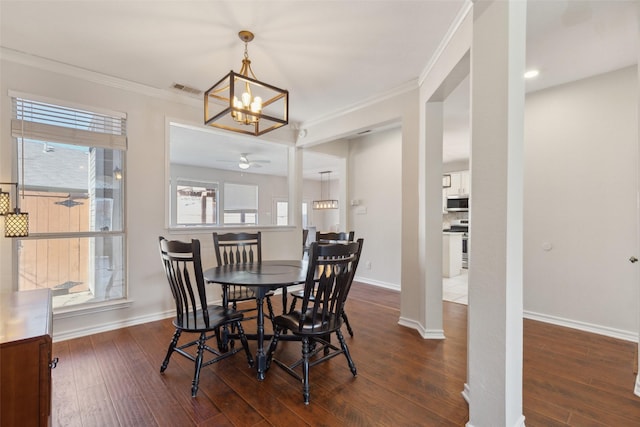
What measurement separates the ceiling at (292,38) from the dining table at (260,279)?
1.96 meters

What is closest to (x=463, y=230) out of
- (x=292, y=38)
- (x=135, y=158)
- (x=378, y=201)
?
(x=378, y=201)

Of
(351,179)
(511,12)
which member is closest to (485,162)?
(511,12)

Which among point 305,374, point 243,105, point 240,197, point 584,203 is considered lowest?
point 305,374

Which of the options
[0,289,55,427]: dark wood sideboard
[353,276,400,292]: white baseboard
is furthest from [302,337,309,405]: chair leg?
[353,276,400,292]: white baseboard

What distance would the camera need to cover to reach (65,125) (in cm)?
284

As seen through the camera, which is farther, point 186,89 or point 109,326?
point 186,89

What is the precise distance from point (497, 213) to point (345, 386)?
4.98 ft

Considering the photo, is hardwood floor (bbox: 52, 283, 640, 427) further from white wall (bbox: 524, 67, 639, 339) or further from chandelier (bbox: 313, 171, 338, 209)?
chandelier (bbox: 313, 171, 338, 209)

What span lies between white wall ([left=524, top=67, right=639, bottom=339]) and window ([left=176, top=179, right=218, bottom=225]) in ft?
21.7

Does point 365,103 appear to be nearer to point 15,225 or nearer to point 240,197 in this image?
point 15,225

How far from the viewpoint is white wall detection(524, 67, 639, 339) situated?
2.82 metres

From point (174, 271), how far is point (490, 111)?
219 centimetres

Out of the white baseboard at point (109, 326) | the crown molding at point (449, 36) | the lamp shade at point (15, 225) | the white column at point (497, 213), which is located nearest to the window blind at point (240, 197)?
the white baseboard at point (109, 326)

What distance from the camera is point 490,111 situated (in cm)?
149
